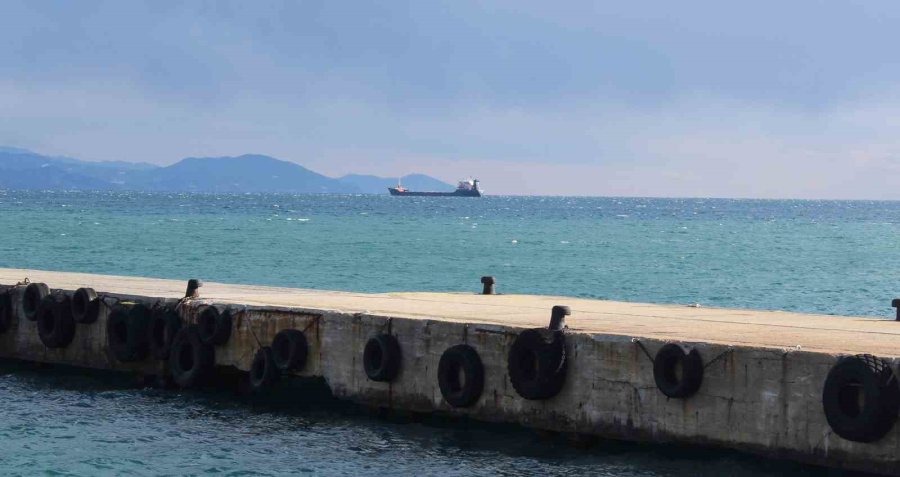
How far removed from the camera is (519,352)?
1628 centimetres

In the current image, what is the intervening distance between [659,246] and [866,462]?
73.6 metres

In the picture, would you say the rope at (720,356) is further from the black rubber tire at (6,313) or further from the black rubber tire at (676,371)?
the black rubber tire at (6,313)

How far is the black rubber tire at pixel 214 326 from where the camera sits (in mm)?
19688

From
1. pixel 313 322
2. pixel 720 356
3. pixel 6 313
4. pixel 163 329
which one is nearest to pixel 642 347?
pixel 720 356

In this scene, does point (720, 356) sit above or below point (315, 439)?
above

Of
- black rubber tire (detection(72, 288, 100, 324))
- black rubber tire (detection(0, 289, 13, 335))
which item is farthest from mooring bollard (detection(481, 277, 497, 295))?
black rubber tire (detection(0, 289, 13, 335))

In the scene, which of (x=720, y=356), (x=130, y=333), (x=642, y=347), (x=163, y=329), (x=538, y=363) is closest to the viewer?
(x=720, y=356)

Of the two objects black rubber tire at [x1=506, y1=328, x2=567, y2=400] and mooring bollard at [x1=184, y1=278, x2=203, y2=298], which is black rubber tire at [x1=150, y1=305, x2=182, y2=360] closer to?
mooring bollard at [x1=184, y1=278, x2=203, y2=298]

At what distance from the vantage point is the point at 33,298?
22.9 meters

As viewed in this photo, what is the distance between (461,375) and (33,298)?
9592 mm

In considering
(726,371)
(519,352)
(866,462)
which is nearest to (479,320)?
(519,352)

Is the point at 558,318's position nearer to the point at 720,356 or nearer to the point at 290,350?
the point at 720,356

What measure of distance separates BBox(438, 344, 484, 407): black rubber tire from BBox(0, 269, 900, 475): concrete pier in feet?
0.35

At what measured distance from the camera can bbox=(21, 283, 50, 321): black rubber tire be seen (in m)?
22.8
